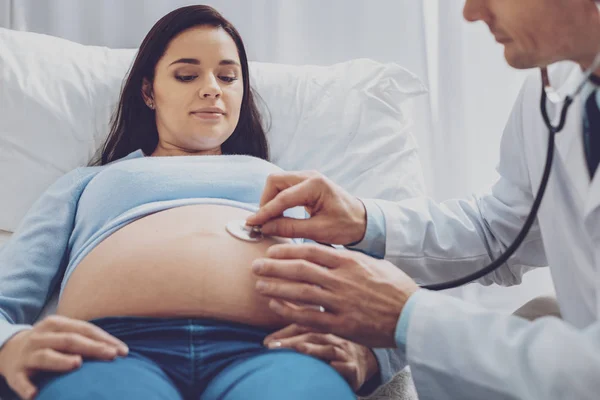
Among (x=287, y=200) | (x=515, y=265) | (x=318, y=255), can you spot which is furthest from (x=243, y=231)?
(x=515, y=265)

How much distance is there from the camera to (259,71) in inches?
69.8

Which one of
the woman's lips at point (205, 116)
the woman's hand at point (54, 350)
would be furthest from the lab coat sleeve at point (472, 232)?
the woman's hand at point (54, 350)

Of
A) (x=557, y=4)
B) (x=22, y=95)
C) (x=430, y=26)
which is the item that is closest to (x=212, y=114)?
(x=22, y=95)

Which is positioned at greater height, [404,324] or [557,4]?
[557,4]

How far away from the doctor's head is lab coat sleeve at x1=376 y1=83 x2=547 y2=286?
30cm

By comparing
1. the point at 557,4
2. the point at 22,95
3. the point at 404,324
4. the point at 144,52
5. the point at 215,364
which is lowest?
the point at 215,364

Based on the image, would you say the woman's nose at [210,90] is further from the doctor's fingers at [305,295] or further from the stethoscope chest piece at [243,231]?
the doctor's fingers at [305,295]

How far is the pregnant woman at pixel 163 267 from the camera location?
2.86ft

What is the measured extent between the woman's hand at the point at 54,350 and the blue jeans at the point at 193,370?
0.01 m

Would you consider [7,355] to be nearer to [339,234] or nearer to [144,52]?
[339,234]

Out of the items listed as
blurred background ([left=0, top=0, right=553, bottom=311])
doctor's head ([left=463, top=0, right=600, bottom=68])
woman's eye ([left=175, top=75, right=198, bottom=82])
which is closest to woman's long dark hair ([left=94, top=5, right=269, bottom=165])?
woman's eye ([left=175, top=75, right=198, bottom=82])

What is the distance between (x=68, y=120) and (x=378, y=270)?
1016 millimetres

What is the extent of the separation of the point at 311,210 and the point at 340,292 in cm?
27

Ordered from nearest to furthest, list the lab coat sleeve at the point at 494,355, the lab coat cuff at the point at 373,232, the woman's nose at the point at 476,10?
1. the lab coat sleeve at the point at 494,355
2. the woman's nose at the point at 476,10
3. the lab coat cuff at the point at 373,232
